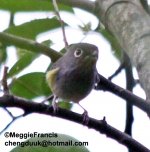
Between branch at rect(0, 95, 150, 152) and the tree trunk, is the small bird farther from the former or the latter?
branch at rect(0, 95, 150, 152)

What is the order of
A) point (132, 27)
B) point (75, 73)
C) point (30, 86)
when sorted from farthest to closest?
point (75, 73)
point (30, 86)
point (132, 27)

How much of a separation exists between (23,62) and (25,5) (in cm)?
24

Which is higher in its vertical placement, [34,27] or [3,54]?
[34,27]

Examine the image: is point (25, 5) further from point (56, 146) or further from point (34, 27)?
point (56, 146)

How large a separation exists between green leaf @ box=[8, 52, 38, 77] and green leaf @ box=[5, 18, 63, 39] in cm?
10

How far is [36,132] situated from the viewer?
124cm

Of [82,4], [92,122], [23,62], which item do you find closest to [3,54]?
[23,62]

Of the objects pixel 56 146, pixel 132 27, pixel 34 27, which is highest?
pixel 34 27

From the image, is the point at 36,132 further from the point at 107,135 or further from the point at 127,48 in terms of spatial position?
the point at 127,48

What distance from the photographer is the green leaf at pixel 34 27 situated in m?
1.63

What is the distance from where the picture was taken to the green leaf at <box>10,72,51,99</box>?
1457 millimetres

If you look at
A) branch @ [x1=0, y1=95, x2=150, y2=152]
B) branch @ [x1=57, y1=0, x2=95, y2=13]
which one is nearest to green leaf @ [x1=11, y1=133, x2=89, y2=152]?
branch @ [x1=0, y1=95, x2=150, y2=152]

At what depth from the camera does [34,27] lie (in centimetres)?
167

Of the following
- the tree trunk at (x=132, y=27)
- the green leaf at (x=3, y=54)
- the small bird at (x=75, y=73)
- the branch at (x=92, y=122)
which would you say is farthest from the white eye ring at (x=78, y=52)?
the branch at (x=92, y=122)
